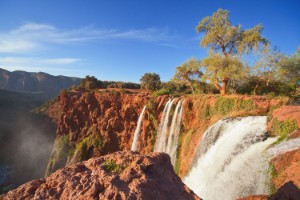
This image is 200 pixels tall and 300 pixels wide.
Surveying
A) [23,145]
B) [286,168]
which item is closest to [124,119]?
[286,168]

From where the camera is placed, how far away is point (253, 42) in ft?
72.6

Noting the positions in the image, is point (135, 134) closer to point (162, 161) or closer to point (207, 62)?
point (207, 62)

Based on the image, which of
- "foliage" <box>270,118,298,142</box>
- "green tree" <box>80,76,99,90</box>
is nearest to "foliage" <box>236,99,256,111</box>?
"foliage" <box>270,118,298,142</box>

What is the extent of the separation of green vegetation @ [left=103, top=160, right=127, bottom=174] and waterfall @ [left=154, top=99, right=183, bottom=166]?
15.9 metres

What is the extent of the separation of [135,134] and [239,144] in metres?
16.0

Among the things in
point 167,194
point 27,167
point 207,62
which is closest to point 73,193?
point 167,194

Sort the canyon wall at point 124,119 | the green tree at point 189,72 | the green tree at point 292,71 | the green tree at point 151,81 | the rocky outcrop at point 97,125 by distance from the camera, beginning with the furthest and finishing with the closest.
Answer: the green tree at point 151,81, the rocky outcrop at point 97,125, the green tree at point 189,72, the green tree at point 292,71, the canyon wall at point 124,119

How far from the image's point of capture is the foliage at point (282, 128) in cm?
1013

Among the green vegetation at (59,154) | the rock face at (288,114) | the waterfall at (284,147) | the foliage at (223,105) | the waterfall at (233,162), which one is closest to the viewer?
the waterfall at (284,147)

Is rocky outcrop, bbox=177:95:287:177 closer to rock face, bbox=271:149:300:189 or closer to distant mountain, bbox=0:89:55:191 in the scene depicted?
rock face, bbox=271:149:300:189

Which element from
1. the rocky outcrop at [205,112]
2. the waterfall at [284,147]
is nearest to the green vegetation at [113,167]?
the waterfall at [284,147]

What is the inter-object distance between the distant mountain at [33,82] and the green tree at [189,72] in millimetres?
100638

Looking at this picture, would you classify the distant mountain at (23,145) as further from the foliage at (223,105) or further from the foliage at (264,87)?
the foliage at (264,87)

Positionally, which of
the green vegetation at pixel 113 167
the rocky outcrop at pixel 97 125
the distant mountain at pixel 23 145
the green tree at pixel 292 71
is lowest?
the distant mountain at pixel 23 145
